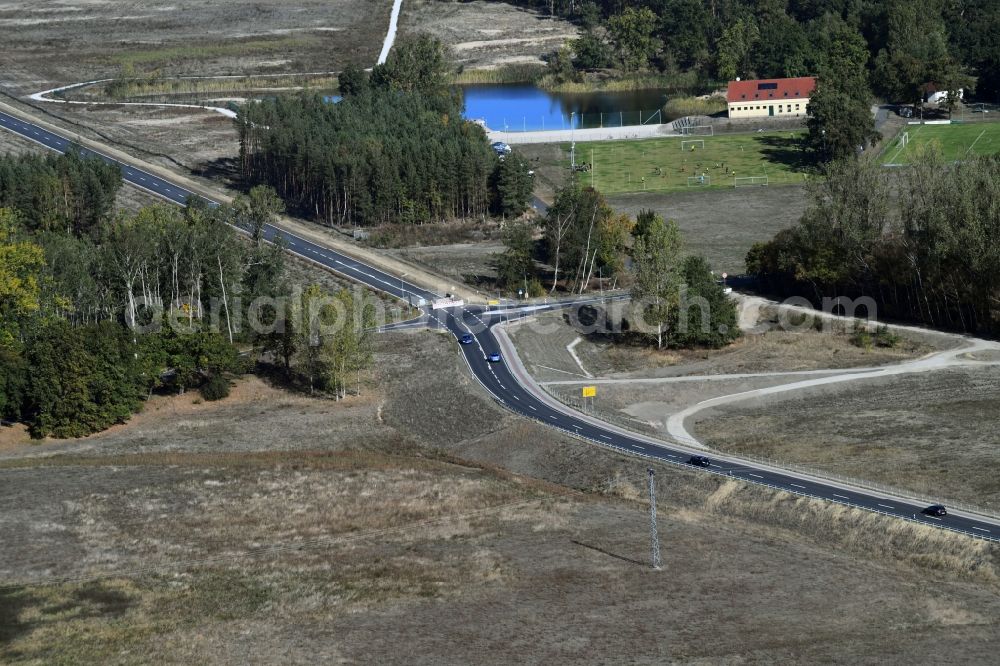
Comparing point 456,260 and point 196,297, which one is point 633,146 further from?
point 196,297

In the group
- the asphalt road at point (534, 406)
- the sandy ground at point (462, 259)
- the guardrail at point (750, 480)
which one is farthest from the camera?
the sandy ground at point (462, 259)

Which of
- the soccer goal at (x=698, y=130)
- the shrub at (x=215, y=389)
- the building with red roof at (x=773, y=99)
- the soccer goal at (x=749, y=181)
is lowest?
the shrub at (x=215, y=389)

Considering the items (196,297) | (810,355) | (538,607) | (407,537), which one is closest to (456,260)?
(196,297)

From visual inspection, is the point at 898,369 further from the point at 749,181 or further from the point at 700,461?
the point at 749,181

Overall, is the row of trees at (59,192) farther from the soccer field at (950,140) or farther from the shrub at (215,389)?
the soccer field at (950,140)

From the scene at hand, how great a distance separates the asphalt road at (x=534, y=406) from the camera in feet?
245

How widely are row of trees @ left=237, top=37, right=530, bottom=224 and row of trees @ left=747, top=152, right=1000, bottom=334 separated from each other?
37.0 metres

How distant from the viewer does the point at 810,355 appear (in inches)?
4171

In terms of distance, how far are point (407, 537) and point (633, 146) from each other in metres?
113

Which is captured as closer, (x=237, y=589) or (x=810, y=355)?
(x=237, y=589)

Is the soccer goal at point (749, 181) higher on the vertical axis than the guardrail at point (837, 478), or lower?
higher

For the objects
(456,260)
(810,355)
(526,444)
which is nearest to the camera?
(526,444)

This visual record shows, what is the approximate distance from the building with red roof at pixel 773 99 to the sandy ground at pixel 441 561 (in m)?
108

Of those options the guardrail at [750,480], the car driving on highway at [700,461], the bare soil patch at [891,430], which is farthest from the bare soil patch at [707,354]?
the car driving on highway at [700,461]
